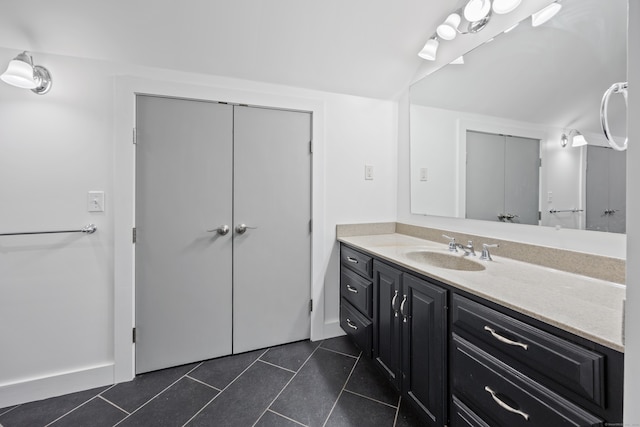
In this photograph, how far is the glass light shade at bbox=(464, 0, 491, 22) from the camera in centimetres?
150

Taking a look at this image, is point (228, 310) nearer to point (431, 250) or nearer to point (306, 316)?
point (306, 316)

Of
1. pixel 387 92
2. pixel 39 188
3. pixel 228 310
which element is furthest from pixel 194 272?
pixel 387 92

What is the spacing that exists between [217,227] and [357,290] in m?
1.11

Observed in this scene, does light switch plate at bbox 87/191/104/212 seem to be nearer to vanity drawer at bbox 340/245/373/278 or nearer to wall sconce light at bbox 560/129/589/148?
vanity drawer at bbox 340/245/373/278

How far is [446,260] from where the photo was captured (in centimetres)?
165

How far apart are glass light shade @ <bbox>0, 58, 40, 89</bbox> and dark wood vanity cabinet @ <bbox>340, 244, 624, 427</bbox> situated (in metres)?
2.17

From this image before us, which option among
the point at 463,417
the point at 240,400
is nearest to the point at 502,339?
the point at 463,417

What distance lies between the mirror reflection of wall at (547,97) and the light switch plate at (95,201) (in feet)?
7.62

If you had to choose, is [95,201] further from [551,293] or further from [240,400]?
[551,293]

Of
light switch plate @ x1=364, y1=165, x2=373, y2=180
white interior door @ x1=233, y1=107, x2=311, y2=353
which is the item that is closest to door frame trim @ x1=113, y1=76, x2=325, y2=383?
white interior door @ x1=233, y1=107, x2=311, y2=353

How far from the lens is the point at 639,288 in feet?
1.43

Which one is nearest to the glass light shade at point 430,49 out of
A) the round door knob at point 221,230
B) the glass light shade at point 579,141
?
the glass light shade at point 579,141

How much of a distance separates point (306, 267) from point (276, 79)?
4.87 feet

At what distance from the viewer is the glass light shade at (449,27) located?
164 centimetres
